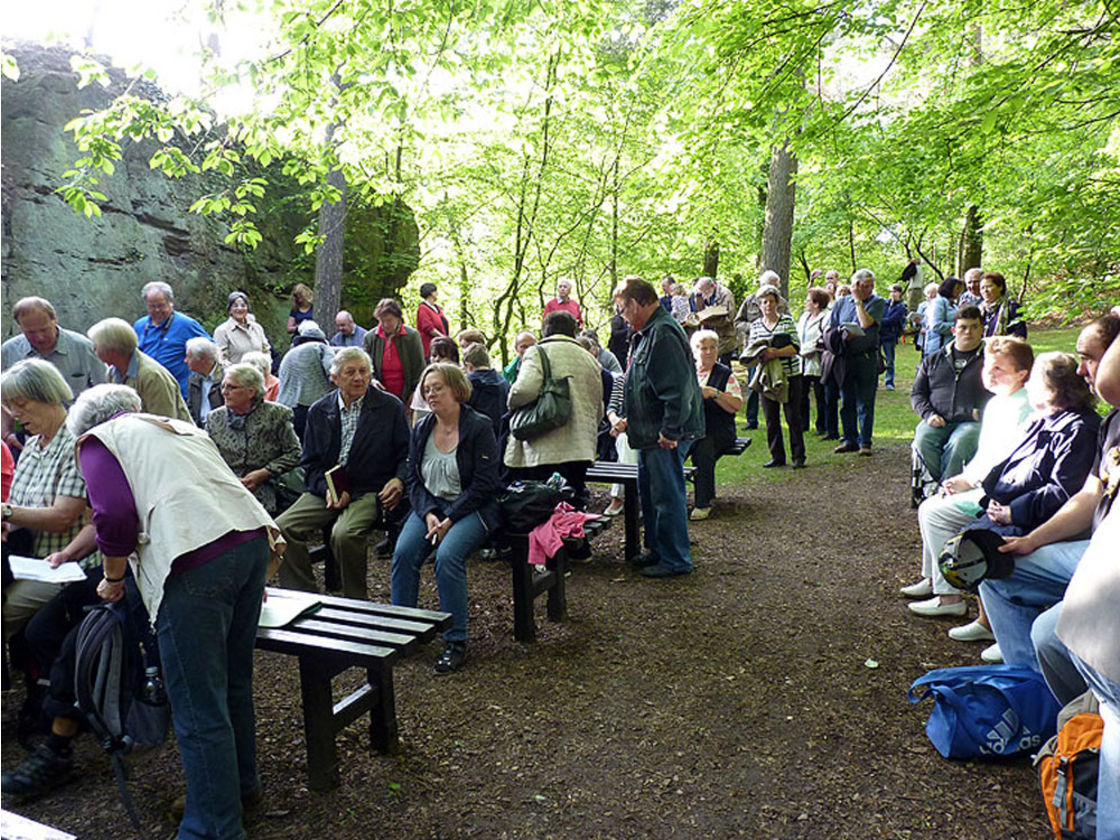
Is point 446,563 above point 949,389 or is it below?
below

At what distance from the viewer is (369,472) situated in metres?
4.91

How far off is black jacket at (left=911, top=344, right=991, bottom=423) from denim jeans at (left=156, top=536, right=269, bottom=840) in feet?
17.3

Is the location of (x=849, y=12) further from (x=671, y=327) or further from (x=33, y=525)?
(x=33, y=525)

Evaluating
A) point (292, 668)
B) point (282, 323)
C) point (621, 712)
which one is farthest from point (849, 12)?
point (282, 323)

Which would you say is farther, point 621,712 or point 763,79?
point 763,79

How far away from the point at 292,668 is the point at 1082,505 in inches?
158

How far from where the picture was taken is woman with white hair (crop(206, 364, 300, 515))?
16.8ft

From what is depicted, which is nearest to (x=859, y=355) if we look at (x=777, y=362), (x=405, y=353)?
(x=777, y=362)

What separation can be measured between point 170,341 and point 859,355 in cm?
721

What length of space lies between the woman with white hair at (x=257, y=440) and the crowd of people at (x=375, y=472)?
15mm

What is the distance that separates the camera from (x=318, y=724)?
9.95 ft

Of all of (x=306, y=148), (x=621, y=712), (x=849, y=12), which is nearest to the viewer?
(x=621, y=712)

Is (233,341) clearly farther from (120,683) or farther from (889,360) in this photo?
(889,360)

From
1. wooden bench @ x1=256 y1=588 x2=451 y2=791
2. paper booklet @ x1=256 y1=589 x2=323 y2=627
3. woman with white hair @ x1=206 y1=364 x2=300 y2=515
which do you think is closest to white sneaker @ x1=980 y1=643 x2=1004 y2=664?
wooden bench @ x1=256 y1=588 x2=451 y2=791
